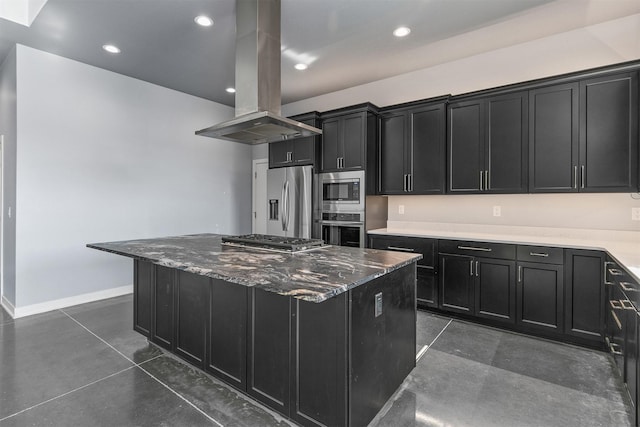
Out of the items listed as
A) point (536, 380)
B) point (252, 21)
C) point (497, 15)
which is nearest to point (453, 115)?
point (497, 15)

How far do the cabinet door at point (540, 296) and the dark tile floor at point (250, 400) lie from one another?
0.55ft

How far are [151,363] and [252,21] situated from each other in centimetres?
286

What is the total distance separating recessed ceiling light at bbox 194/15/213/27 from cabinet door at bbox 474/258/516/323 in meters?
3.54

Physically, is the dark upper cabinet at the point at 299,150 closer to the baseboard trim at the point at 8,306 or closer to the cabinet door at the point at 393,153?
the cabinet door at the point at 393,153

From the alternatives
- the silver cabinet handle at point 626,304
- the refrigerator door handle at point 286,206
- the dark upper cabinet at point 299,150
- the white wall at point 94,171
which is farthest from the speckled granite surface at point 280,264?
the dark upper cabinet at point 299,150

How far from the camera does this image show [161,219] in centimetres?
470

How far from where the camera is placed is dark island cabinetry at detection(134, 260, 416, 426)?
1.58 m

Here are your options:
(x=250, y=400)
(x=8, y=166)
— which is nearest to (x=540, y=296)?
(x=250, y=400)

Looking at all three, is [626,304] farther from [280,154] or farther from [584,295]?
[280,154]

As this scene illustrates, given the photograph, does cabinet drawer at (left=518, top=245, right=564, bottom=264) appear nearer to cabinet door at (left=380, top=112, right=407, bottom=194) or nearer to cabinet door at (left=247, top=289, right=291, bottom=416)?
cabinet door at (left=380, top=112, right=407, bottom=194)

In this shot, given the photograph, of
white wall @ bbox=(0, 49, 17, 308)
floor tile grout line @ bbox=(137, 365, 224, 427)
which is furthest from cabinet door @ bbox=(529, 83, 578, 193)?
white wall @ bbox=(0, 49, 17, 308)

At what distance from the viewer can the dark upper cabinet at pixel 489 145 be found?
128 inches

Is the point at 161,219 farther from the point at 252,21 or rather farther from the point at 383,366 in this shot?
the point at 383,366

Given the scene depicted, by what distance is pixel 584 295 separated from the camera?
2.71 metres
